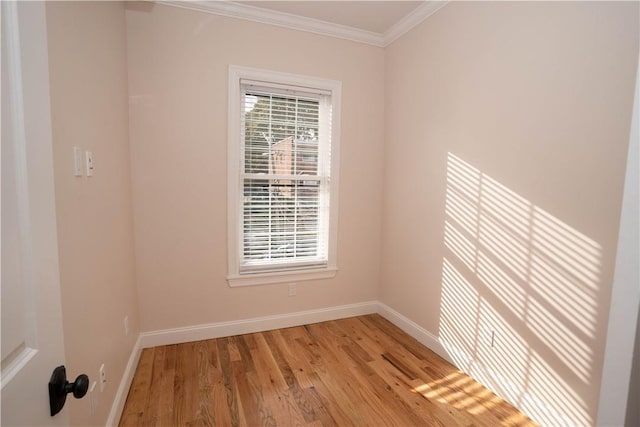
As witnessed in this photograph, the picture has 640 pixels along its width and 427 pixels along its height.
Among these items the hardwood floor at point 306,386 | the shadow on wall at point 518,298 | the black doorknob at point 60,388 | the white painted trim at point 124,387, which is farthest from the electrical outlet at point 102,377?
the shadow on wall at point 518,298

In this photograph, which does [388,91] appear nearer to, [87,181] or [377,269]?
[377,269]

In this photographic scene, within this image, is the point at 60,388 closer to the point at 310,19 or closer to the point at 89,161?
the point at 89,161

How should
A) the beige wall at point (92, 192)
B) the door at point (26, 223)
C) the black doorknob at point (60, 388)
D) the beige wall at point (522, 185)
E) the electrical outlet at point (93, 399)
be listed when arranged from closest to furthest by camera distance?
the door at point (26, 223) < the black doorknob at point (60, 388) < the beige wall at point (92, 192) < the electrical outlet at point (93, 399) < the beige wall at point (522, 185)

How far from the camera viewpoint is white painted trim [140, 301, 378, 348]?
8.50 ft

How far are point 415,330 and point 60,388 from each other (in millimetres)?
2634

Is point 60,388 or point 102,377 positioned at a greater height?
point 60,388

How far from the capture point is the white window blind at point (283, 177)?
2.79 m

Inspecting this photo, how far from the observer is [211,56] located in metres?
2.56

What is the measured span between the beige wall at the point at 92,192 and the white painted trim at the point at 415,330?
2.24m

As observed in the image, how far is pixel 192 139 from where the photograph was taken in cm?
256

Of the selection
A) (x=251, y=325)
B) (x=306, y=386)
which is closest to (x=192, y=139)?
(x=251, y=325)

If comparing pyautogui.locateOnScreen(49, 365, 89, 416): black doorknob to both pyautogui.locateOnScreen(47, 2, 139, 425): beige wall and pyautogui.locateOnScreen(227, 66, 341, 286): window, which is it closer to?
pyautogui.locateOnScreen(47, 2, 139, 425): beige wall

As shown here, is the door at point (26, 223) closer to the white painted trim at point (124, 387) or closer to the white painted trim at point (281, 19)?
the white painted trim at point (124, 387)

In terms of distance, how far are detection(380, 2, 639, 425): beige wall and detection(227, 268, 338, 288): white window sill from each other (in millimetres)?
865
